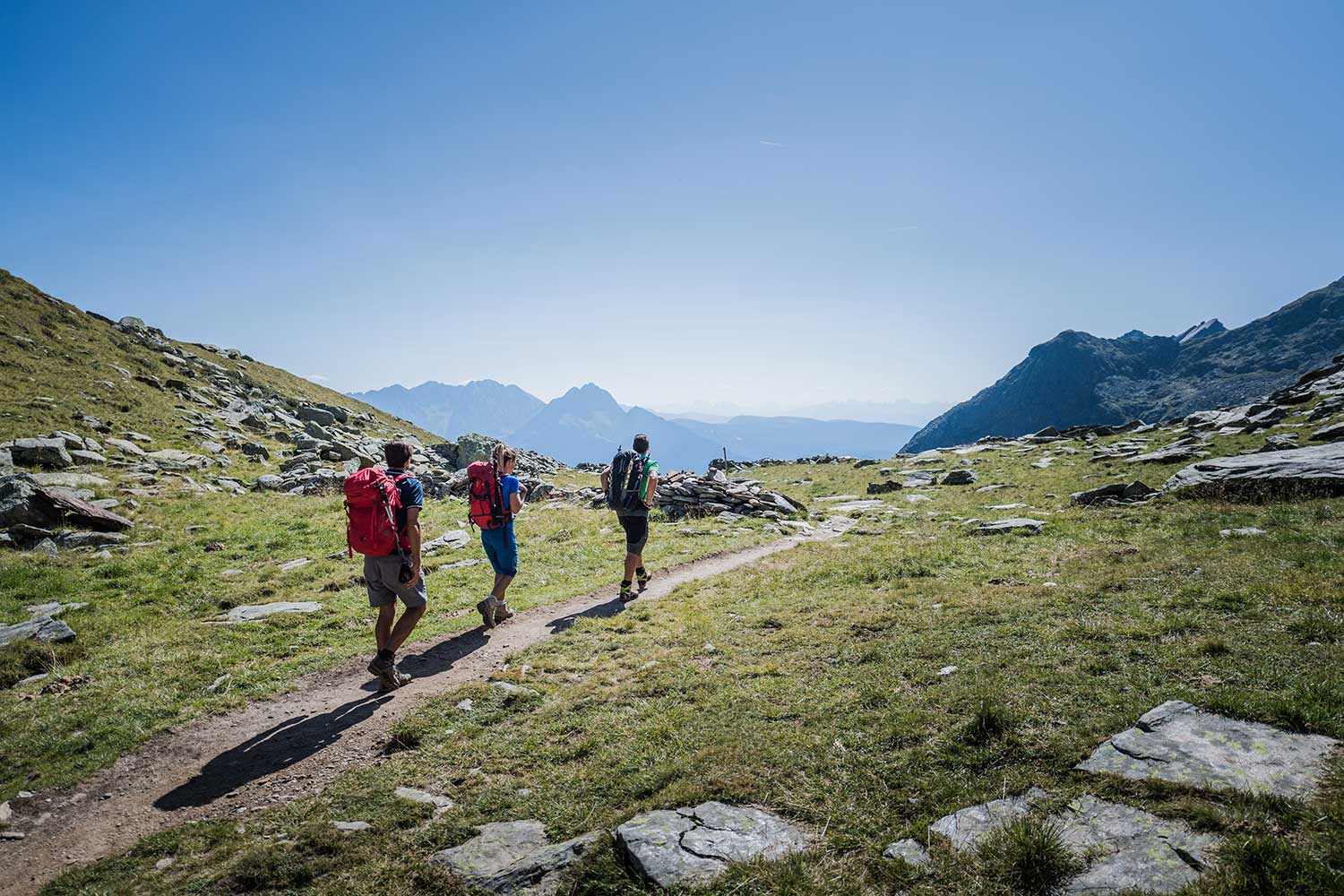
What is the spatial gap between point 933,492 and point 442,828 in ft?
99.3

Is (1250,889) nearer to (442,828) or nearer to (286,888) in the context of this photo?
(442,828)

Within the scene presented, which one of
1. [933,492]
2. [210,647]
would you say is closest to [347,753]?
[210,647]

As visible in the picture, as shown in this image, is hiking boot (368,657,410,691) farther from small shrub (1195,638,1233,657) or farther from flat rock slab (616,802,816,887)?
small shrub (1195,638,1233,657)

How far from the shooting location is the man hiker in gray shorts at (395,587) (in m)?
9.69

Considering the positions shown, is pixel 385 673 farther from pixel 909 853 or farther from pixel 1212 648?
pixel 1212 648

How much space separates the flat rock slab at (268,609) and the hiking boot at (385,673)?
518 cm

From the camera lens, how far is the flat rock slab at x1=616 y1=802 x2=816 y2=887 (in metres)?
4.86

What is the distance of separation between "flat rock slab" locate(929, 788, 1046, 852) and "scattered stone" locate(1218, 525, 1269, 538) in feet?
41.8

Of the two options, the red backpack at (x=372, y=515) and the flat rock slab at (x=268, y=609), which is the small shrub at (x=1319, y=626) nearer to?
the red backpack at (x=372, y=515)

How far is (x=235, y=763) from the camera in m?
7.91

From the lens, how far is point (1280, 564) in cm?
1030

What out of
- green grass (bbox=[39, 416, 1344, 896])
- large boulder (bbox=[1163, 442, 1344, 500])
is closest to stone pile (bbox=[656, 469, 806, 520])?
green grass (bbox=[39, 416, 1344, 896])

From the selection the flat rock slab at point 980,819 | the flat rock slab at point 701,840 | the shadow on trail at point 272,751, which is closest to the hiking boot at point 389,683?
the shadow on trail at point 272,751

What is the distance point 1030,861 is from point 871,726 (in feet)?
8.73
